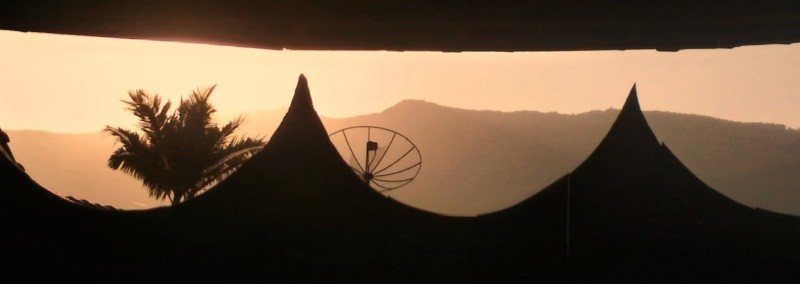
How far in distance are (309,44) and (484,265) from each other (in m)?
11.1

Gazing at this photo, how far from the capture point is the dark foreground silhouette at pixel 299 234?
3.91m

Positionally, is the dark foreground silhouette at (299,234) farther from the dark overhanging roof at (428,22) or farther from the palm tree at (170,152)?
the palm tree at (170,152)

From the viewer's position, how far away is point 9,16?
38.3 ft

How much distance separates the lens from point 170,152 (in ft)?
80.0

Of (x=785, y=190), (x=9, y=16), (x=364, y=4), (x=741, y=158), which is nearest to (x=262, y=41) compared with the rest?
(x=364, y=4)

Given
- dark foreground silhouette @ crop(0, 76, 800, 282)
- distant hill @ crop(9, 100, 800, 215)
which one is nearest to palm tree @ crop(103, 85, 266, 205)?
dark foreground silhouette @ crop(0, 76, 800, 282)

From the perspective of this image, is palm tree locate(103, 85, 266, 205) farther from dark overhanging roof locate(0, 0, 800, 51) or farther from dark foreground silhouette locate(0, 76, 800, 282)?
dark foreground silhouette locate(0, 76, 800, 282)

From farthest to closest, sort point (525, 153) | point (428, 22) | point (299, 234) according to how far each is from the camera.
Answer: point (525, 153) → point (428, 22) → point (299, 234)

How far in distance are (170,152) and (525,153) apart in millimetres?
136184

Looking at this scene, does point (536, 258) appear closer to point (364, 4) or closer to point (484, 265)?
point (484, 265)

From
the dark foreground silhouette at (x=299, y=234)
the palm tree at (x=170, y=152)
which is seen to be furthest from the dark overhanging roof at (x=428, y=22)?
the palm tree at (x=170, y=152)

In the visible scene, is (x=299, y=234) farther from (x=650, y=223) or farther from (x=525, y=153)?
(x=525, y=153)

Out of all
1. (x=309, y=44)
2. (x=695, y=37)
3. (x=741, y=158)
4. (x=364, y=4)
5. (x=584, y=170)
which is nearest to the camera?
(x=584, y=170)

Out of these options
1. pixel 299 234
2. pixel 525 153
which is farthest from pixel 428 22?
pixel 525 153
